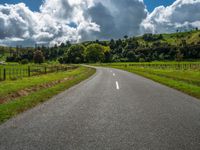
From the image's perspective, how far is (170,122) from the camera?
20.5ft

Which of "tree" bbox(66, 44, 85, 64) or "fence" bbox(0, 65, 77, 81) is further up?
"tree" bbox(66, 44, 85, 64)

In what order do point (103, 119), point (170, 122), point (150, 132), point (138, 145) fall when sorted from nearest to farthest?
point (138, 145), point (150, 132), point (170, 122), point (103, 119)

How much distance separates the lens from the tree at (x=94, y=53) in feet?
391

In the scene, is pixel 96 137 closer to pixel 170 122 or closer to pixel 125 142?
pixel 125 142

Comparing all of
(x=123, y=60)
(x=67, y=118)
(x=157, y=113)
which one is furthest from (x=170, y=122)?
(x=123, y=60)

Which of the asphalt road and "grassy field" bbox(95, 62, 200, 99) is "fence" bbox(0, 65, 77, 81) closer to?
"grassy field" bbox(95, 62, 200, 99)

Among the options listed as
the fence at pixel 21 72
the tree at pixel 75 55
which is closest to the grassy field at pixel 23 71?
the fence at pixel 21 72

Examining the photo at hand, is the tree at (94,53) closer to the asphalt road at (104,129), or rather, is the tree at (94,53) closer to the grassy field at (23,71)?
the grassy field at (23,71)

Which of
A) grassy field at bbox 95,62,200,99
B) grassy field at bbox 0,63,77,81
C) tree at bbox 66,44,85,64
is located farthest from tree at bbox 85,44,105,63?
grassy field at bbox 95,62,200,99

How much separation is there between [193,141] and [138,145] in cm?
120

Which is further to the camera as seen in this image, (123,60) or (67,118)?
(123,60)

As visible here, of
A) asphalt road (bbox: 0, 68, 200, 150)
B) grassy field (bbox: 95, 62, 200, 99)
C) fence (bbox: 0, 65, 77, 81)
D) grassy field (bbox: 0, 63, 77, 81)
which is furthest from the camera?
grassy field (bbox: 0, 63, 77, 81)

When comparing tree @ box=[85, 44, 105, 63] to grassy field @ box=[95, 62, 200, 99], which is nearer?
grassy field @ box=[95, 62, 200, 99]

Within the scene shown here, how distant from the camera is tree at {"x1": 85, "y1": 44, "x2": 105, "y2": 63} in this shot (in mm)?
119062
